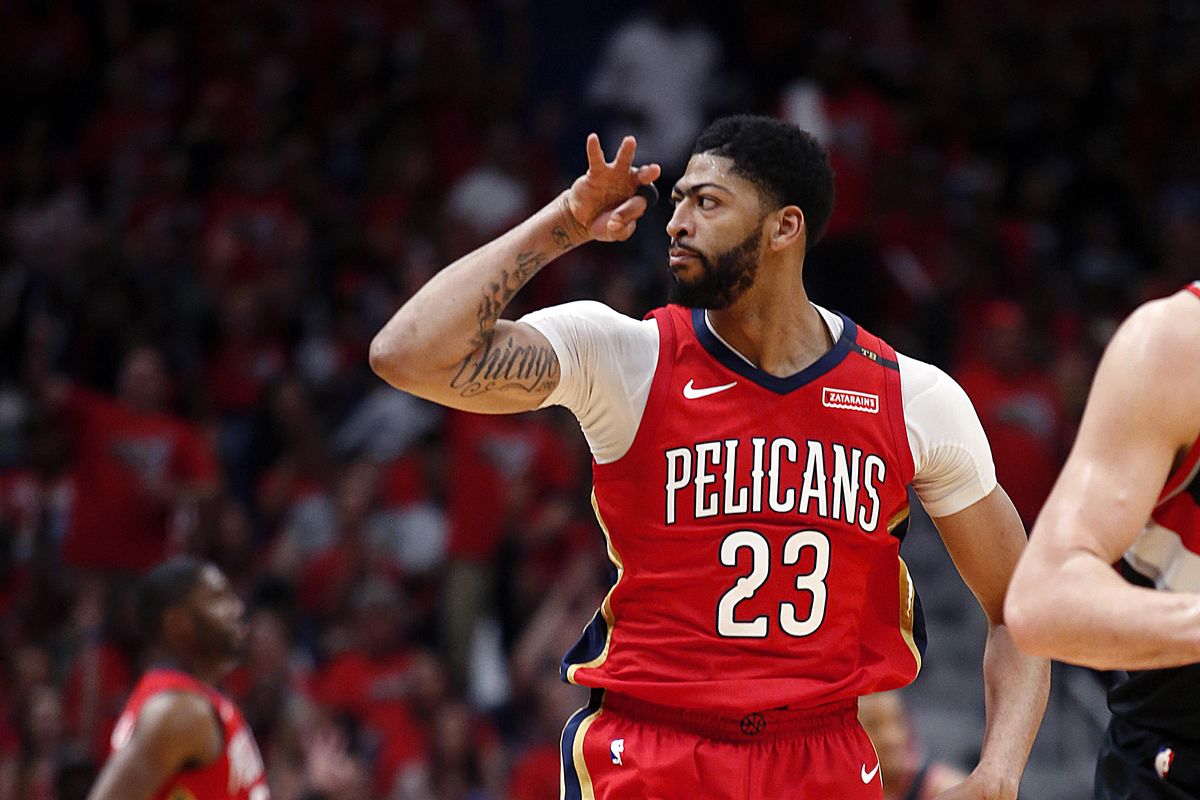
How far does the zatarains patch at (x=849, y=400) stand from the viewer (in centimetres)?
393

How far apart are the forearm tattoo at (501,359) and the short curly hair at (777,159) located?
56 cm

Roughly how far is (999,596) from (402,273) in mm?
8192

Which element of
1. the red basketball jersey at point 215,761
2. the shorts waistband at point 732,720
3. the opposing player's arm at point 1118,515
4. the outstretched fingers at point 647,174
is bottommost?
the red basketball jersey at point 215,761

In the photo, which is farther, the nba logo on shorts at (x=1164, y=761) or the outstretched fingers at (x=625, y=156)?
the outstretched fingers at (x=625, y=156)

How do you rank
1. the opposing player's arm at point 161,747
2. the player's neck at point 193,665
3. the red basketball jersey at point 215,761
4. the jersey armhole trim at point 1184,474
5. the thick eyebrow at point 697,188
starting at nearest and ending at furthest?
the jersey armhole trim at point 1184,474 → the thick eyebrow at point 697,188 → the opposing player's arm at point 161,747 → the red basketball jersey at point 215,761 → the player's neck at point 193,665

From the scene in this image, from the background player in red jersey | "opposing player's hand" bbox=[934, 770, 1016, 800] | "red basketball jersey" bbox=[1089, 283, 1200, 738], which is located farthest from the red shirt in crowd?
"red basketball jersey" bbox=[1089, 283, 1200, 738]

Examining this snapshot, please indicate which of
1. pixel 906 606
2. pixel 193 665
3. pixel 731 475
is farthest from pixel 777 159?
pixel 193 665

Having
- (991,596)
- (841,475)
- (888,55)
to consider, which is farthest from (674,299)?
(888,55)

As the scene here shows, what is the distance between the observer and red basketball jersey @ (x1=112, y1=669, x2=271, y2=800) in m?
5.49

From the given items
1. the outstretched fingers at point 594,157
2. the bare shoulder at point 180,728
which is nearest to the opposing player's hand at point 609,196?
the outstretched fingers at point 594,157

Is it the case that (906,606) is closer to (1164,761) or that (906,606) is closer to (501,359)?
(1164,761)

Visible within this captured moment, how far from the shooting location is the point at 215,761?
18.1 ft

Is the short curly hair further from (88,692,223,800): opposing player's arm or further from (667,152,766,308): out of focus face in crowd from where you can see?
(88,692,223,800): opposing player's arm

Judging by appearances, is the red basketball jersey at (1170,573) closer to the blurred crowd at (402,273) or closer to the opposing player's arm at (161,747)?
the opposing player's arm at (161,747)
